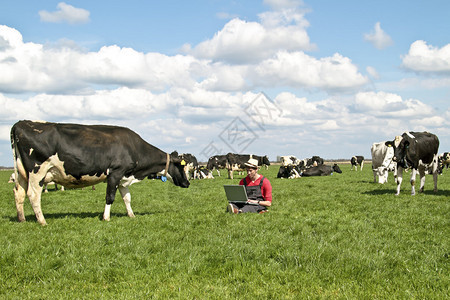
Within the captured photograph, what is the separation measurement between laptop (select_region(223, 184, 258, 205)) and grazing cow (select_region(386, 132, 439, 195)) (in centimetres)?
929

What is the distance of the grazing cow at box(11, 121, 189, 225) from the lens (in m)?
10.9

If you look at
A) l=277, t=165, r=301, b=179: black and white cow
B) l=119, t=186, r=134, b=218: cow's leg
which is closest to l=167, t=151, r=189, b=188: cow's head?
l=119, t=186, r=134, b=218: cow's leg

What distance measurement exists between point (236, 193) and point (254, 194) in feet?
2.21

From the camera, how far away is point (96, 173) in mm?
11734

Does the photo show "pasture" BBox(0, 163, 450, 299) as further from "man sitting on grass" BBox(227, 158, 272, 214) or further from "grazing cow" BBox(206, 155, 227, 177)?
"grazing cow" BBox(206, 155, 227, 177)

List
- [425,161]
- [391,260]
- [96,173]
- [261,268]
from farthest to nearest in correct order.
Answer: [425,161] → [96,173] → [391,260] → [261,268]

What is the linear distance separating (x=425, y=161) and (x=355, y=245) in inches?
498

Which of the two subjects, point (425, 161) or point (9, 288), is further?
point (425, 161)

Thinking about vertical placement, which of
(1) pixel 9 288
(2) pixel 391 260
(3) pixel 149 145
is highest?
(3) pixel 149 145

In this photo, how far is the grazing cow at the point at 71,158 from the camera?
10.9 metres

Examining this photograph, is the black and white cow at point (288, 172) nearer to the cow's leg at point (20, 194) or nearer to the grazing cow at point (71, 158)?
the grazing cow at point (71, 158)

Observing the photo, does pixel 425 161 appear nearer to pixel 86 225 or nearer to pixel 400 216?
pixel 400 216

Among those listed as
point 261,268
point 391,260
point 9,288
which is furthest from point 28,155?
point 391,260

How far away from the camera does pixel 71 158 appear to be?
1124cm
